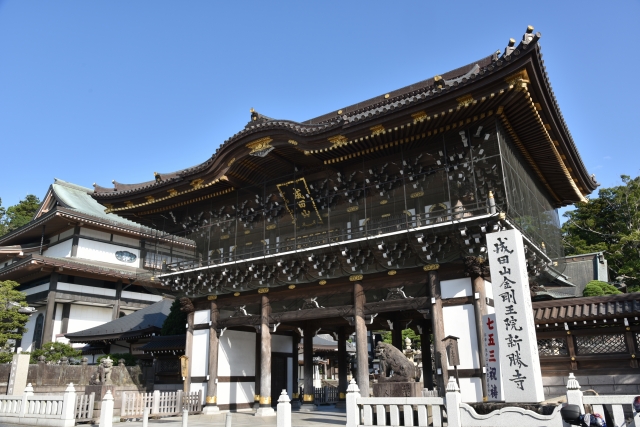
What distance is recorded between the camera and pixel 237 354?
20969 millimetres

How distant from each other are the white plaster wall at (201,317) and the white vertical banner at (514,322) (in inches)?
526

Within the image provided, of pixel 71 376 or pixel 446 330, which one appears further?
pixel 71 376

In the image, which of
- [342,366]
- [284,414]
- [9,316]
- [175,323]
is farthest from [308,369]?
[9,316]

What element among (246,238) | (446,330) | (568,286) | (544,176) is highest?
(544,176)

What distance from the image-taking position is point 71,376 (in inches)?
844

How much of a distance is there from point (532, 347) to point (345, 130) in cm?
902

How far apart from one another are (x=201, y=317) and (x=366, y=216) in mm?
8818

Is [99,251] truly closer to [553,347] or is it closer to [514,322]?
[553,347]

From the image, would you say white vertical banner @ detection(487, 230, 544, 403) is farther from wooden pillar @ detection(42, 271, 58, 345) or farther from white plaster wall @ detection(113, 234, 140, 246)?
white plaster wall @ detection(113, 234, 140, 246)

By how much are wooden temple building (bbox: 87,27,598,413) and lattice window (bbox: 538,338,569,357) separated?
2.24m

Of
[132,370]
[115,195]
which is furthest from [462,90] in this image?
[132,370]

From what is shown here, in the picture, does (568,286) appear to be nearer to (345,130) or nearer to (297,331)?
(297,331)

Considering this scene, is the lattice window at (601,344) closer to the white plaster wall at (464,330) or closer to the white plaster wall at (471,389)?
the white plaster wall at (464,330)

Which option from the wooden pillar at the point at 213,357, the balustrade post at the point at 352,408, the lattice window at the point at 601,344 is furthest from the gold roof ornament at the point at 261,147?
the lattice window at the point at 601,344
